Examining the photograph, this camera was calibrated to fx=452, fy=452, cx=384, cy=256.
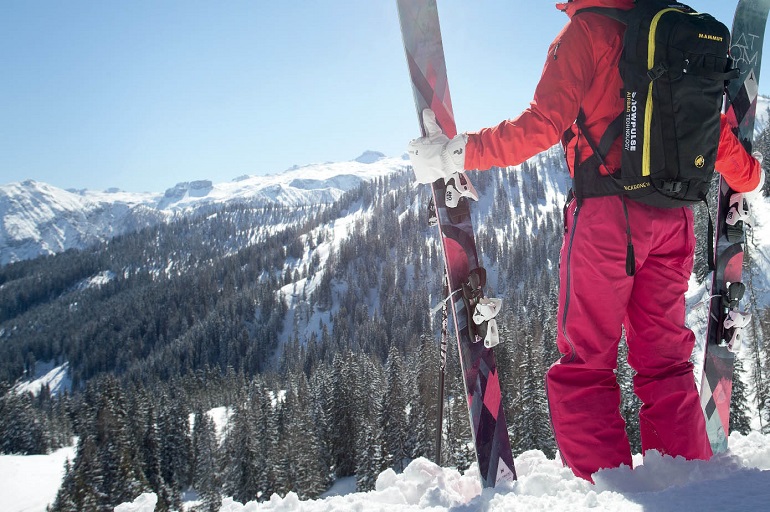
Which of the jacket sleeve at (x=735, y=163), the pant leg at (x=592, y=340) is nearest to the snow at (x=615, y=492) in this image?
the pant leg at (x=592, y=340)

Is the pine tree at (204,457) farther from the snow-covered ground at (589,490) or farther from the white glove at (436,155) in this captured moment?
the white glove at (436,155)

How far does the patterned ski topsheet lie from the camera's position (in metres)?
2.93

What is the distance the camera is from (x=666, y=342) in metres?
2.48

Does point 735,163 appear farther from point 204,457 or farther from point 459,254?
point 204,457

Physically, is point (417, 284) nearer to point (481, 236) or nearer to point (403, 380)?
point (481, 236)

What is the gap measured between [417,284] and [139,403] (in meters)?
75.7

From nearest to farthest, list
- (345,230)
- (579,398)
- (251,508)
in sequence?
(579,398) < (251,508) < (345,230)

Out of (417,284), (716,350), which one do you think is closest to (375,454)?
(716,350)


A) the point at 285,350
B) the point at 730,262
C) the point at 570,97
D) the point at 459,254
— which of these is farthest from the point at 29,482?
the point at 570,97

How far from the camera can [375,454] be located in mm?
26969

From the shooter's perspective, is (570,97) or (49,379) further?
(49,379)

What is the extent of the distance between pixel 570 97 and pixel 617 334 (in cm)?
128

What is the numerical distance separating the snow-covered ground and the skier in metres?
0.25

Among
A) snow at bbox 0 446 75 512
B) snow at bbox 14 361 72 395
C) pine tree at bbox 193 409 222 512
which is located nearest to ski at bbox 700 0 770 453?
pine tree at bbox 193 409 222 512
